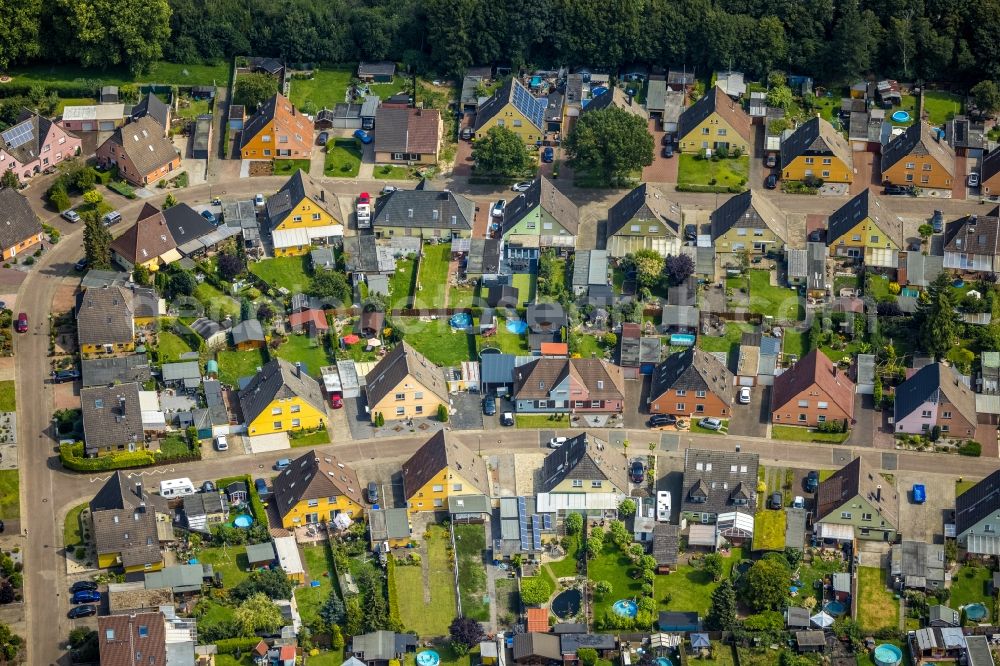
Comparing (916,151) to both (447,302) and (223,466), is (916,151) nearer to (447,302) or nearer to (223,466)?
(447,302)

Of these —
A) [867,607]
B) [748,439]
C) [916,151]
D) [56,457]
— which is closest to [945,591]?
[867,607]

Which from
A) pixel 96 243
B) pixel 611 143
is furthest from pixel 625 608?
pixel 96 243

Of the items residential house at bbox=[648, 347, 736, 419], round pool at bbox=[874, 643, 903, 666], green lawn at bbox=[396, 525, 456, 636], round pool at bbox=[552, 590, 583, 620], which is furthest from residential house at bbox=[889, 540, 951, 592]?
green lawn at bbox=[396, 525, 456, 636]

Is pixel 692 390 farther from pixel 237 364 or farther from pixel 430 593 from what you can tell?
pixel 237 364

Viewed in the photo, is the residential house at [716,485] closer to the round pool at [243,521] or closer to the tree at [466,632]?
the tree at [466,632]

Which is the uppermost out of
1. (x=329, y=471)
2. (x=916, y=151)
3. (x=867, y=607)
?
(x=916, y=151)

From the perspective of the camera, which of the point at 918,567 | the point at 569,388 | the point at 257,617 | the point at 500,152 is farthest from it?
the point at 500,152
